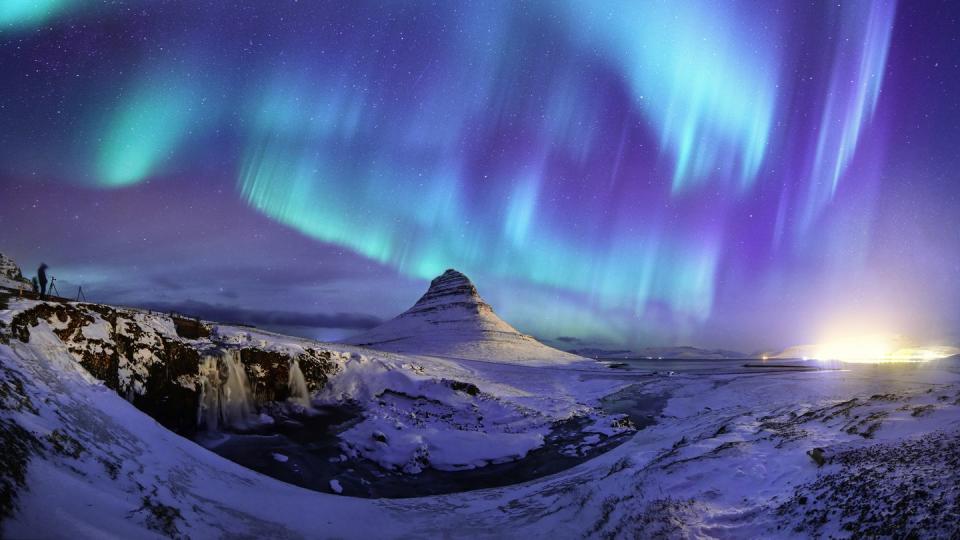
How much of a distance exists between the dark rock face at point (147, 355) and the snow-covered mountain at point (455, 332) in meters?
58.0

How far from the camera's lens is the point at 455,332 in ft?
392

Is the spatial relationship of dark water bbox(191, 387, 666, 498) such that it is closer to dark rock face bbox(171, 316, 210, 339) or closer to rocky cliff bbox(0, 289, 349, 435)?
rocky cliff bbox(0, 289, 349, 435)

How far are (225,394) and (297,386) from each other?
3.85 meters

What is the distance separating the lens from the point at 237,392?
2034 centimetres

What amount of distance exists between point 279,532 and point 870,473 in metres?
10.5

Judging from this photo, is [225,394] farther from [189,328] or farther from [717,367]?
[717,367]

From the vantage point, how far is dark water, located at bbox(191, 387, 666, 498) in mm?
14930

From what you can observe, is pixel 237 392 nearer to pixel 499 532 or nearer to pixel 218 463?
pixel 218 463

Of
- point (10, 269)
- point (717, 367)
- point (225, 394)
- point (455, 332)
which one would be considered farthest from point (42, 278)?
point (717, 367)

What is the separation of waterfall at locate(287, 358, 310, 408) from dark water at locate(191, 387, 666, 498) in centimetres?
165

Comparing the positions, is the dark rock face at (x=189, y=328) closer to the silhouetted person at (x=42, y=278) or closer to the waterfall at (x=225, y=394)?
the waterfall at (x=225, y=394)

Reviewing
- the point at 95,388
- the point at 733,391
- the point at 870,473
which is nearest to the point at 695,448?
the point at 870,473

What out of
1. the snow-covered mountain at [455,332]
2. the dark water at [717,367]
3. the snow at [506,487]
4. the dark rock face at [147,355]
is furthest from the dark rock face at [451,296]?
the snow at [506,487]

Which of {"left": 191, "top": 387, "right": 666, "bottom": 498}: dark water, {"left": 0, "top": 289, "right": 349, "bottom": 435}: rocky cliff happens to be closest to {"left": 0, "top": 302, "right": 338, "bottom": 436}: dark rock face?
{"left": 0, "top": 289, "right": 349, "bottom": 435}: rocky cliff
